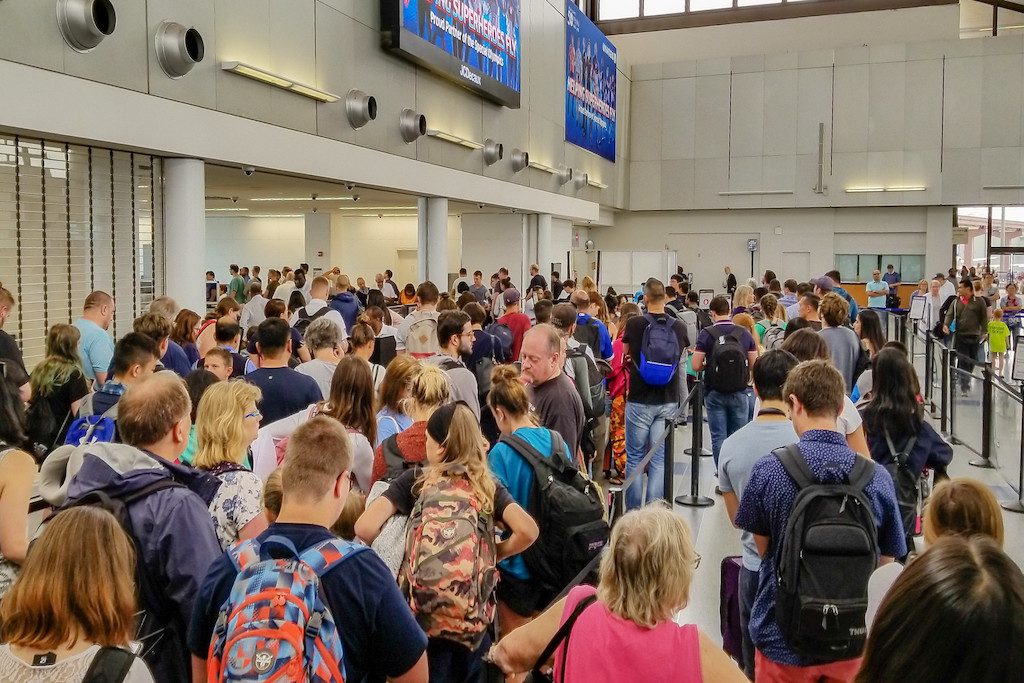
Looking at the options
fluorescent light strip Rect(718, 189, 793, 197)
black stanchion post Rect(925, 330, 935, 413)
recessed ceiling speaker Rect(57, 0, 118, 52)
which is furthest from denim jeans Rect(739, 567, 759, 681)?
→ fluorescent light strip Rect(718, 189, 793, 197)

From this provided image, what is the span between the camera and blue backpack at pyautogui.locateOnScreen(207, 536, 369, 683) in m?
1.94

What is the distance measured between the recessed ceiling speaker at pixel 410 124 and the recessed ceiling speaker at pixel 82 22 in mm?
6902

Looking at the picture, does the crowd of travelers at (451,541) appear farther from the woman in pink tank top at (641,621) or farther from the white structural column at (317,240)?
the white structural column at (317,240)

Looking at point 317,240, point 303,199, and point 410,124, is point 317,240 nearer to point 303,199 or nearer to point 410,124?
point 303,199

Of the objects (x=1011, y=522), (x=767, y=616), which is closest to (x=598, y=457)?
(x=1011, y=522)

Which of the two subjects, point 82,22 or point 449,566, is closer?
point 449,566

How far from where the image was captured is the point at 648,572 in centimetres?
212

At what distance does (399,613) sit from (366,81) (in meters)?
12.4

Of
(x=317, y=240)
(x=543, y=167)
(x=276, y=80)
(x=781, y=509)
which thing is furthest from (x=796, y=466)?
(x=317, y=240)

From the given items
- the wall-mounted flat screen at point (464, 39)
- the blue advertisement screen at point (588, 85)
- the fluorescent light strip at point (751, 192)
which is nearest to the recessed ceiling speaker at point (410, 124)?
the wall-mounted flat screen at point (464, 39)

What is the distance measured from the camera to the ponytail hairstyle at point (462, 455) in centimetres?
294

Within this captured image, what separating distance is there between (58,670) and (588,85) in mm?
25334

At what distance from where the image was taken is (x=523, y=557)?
135 inches

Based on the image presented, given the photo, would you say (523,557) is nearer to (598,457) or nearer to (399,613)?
(399,613)
